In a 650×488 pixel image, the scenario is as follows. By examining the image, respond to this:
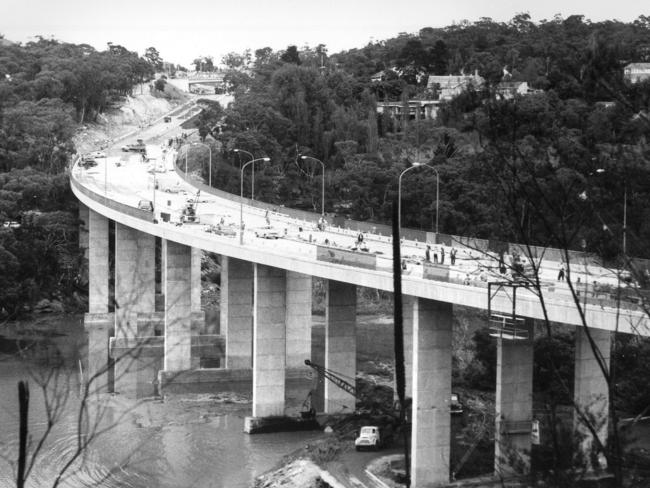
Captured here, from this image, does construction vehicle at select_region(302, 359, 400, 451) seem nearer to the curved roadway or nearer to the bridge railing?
the curved roadway

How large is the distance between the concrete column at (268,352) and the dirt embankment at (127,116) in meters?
78.6

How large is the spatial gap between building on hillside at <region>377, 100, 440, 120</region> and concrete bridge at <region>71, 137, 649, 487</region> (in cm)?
3996

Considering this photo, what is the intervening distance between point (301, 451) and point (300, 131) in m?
74.6

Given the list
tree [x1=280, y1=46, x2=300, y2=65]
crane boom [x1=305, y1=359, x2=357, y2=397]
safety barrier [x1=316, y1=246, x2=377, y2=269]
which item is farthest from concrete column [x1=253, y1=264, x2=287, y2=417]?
tree [x1=280, y1=46, x2=300, y2=65]

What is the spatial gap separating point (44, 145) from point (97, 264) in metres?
32.0

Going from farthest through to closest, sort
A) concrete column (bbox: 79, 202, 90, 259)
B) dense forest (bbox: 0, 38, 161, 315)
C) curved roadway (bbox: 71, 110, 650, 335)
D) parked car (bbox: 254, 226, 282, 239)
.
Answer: concrete column (bbox: 79, 202, 90, 259) → dense forest (bbox: 0, 38, 161, 315) → parked car (bbox: 254, 226, 282, 239) → curved roadway (bbox: 71, 110, 650, 335)

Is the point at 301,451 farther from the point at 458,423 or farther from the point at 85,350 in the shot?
the point at 85,350

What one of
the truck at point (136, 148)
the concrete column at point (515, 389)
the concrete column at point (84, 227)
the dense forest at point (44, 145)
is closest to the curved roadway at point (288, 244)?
the concrete column at point (84, 227)

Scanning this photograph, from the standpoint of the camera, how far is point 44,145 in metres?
116

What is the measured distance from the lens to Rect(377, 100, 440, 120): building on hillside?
13162cm

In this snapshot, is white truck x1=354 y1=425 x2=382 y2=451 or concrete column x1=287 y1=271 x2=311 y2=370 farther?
concrete column x1=287 y1=271 x2=311 y2=370

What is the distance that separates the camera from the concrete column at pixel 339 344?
176 ft

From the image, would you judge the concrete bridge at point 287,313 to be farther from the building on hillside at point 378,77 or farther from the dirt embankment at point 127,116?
the building on hillside at point 378,77

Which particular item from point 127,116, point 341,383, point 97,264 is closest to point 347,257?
point 341,383
